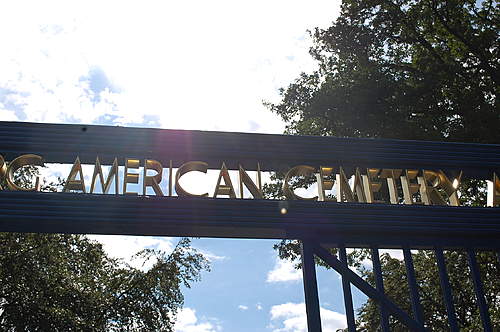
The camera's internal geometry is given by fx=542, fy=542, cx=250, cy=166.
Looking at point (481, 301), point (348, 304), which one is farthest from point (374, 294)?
point (481, 301)

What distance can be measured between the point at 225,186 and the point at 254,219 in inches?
23.8

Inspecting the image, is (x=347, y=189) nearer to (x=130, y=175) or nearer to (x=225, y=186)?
(x=225, y=186)

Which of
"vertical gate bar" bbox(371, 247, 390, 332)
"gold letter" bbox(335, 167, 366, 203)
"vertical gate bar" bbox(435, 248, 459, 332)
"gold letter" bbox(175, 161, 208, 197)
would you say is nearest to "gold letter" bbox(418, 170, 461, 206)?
"gold letter" bbox(335, 167, 366, 203)

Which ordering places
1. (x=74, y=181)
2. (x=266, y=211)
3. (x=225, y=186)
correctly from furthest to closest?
(x=225, y=186) → (x=266, y=211) → (x=74, y=181)

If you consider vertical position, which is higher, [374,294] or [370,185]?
[370,185]

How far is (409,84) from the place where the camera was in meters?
16.8

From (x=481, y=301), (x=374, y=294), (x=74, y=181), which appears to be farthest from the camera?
(x=74, y=181)

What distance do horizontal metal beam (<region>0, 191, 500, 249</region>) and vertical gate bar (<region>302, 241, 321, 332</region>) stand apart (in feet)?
0.69

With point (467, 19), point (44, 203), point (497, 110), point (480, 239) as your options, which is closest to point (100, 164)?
point (44, 203)

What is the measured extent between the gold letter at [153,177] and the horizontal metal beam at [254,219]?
181 mm

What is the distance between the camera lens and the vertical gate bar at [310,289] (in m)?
6.20

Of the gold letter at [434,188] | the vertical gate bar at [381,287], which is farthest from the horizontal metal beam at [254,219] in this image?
the vertical gate bar at [381,287]

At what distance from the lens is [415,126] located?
15383mm

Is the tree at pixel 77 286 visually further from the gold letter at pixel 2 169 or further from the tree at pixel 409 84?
the gold letter at pixel 2 169
